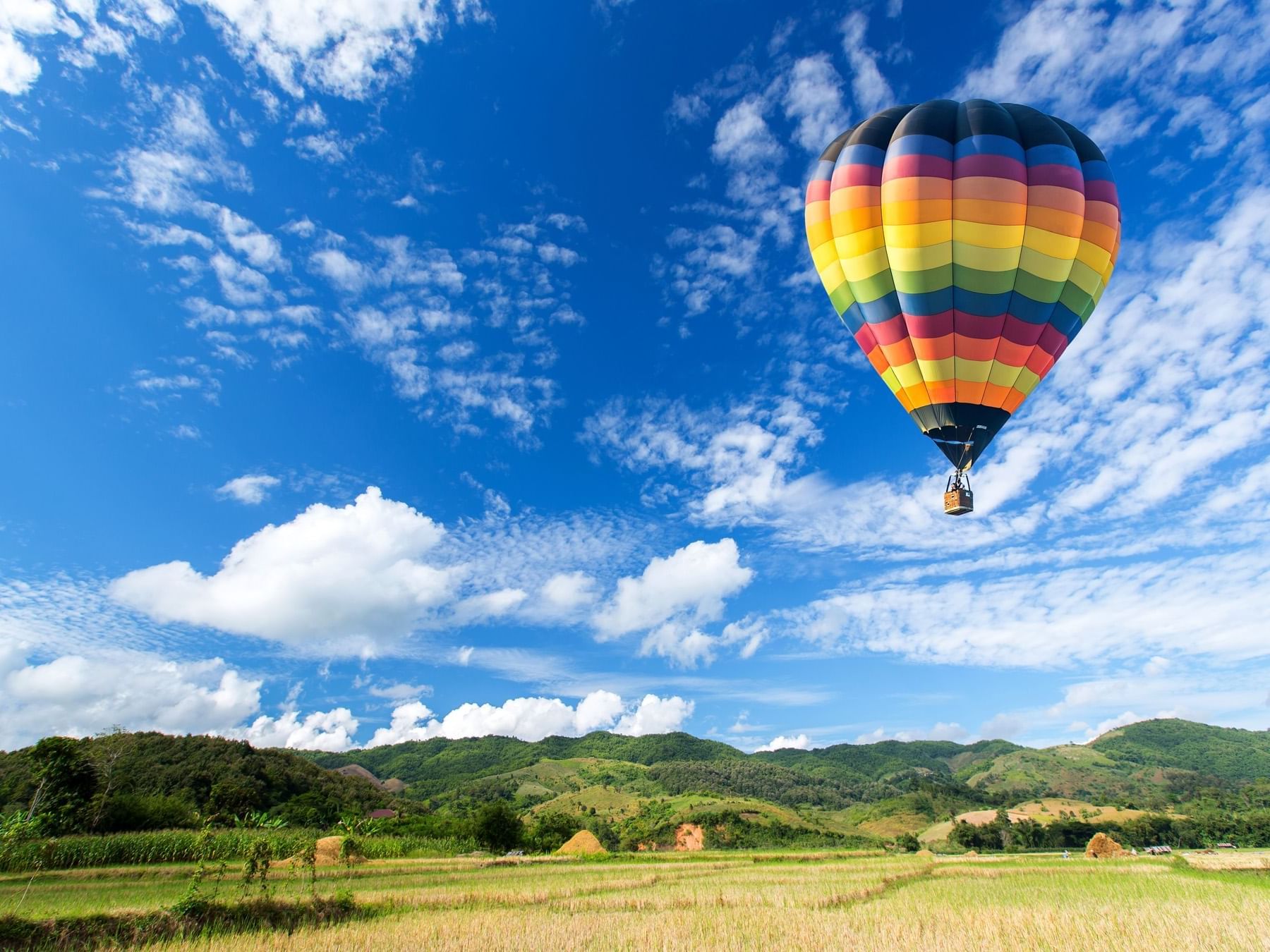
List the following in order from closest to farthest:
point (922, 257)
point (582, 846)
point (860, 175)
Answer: point (922, 257) < point (860, 175) < point (582, 846)

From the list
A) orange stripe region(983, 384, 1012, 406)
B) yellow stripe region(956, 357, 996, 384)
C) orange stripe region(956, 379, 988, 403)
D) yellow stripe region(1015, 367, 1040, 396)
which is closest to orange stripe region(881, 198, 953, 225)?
yellow stripe region(956, 357, 996, 384)

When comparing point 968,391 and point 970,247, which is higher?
point 970,247

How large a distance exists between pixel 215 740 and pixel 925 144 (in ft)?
293

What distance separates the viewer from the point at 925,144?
1867cm

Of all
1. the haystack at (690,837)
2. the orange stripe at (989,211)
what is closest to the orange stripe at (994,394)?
the orange stripe at (989,211)

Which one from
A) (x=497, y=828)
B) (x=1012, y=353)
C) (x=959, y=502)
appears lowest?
(x=497, y=828)

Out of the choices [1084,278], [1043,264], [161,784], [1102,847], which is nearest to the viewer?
[1043,264]

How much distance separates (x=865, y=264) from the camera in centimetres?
1988

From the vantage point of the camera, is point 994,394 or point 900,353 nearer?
point 994,394

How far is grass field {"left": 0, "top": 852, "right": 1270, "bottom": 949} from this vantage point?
12.9 metres

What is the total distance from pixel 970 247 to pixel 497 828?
192 feet

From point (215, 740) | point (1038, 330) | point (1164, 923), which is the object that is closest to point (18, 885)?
point (1164, 923)

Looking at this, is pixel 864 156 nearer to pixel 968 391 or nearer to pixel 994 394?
pixel 968 391

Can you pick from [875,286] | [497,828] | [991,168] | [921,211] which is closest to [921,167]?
[921,211]
